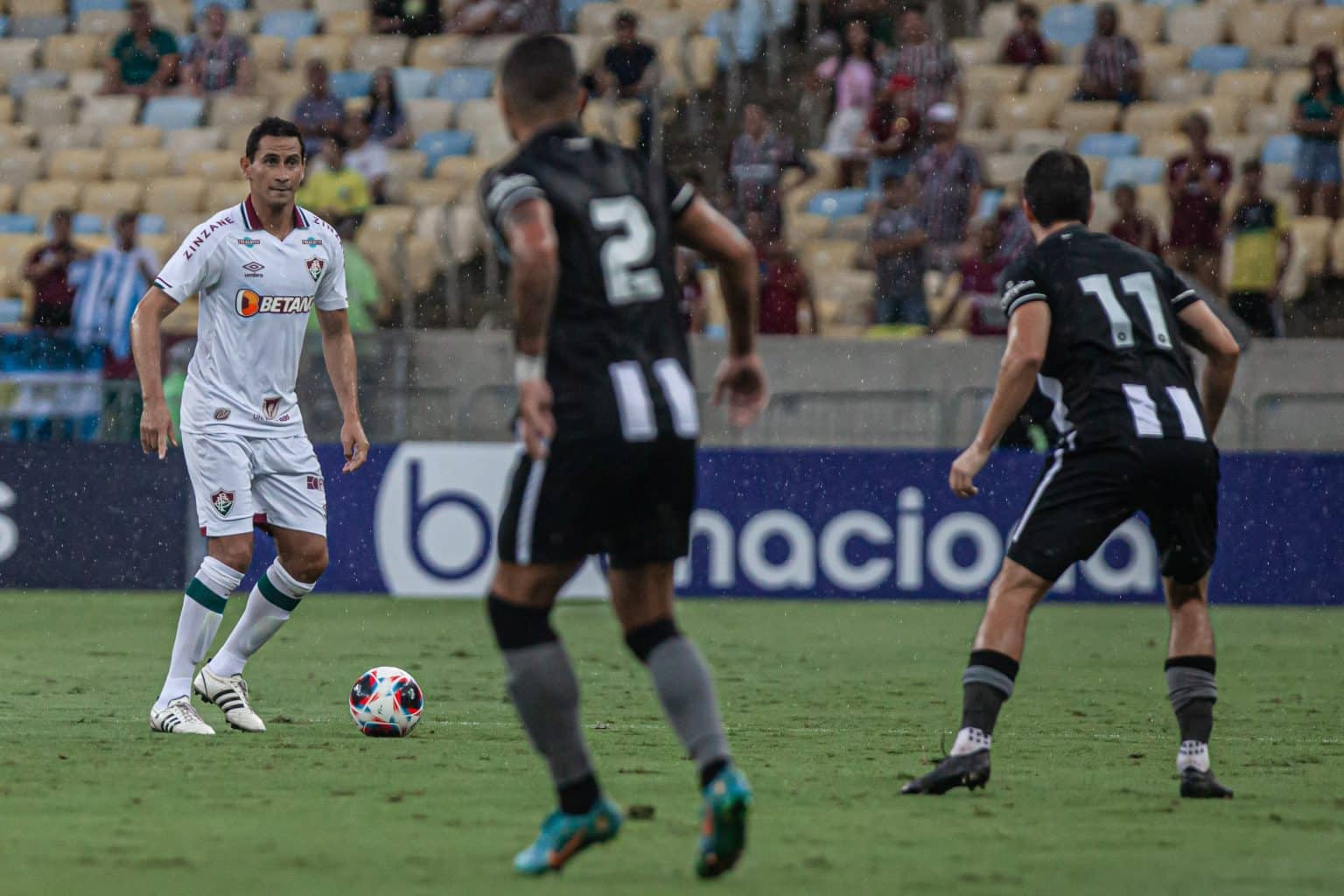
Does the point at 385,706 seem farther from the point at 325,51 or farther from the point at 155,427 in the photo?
the point at 325,51

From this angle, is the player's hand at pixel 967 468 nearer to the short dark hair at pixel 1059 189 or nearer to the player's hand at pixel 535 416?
the short dark hair at pixel 1059 189

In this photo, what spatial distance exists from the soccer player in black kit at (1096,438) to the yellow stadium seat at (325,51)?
16418 mm

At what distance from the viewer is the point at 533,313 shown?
16.6 feet

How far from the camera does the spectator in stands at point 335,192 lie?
61.7ft

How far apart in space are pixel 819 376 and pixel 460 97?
660cm

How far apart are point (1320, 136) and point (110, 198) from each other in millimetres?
11497

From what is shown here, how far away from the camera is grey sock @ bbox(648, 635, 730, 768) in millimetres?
5297

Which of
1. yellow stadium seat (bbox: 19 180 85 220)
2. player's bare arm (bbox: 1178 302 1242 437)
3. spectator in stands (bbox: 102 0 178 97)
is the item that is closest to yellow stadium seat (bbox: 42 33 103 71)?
spectator in stands (bbox: 102 0 178 97)

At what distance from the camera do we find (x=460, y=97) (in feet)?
70.0

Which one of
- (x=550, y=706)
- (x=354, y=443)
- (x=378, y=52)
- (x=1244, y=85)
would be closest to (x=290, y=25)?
(x=378, y=52)

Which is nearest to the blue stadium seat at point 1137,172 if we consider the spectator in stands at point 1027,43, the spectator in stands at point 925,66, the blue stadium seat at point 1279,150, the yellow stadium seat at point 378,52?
the blue stadium seat at point 1279,150

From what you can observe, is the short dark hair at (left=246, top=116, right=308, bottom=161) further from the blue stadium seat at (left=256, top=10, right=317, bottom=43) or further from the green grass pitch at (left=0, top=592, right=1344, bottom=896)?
the blue stadium seat at (left=256, top=10, right=317, bottom=43)

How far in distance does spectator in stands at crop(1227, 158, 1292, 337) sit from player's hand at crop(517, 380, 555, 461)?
1261 cm

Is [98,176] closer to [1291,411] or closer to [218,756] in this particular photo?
[1291,411]
